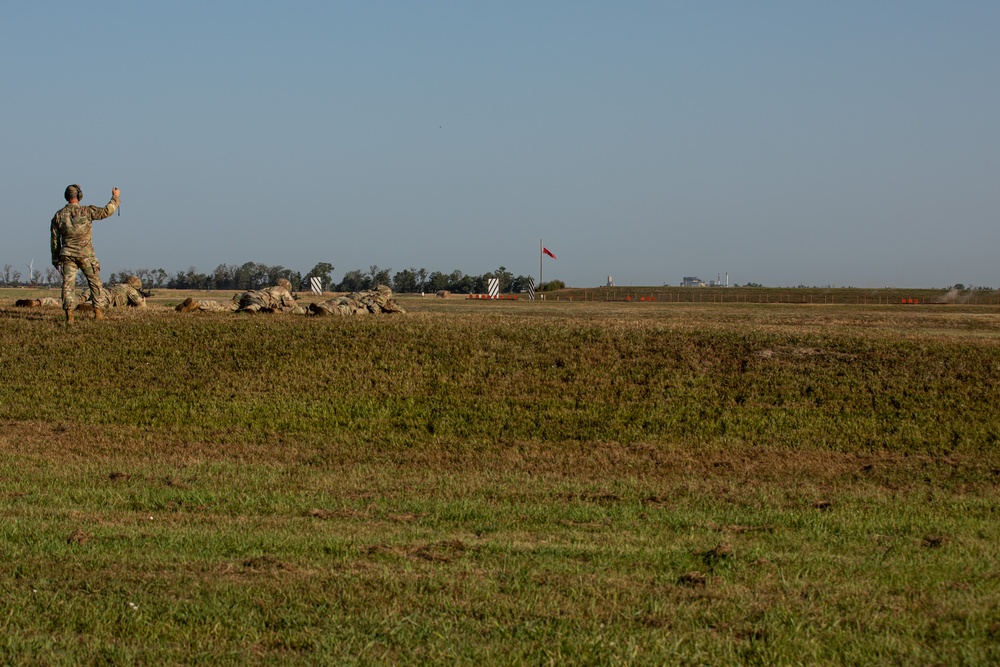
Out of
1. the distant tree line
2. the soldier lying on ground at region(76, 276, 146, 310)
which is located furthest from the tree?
the soldier lying on ground at region(76, 276, 146, 310)

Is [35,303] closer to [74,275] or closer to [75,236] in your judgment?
[74,275]

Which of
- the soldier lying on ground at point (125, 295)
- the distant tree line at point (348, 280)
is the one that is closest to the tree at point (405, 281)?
the distant tree line at point (348, 280)

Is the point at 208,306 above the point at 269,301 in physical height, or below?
below

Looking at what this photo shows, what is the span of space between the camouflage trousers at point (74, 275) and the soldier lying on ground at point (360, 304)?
5.06m

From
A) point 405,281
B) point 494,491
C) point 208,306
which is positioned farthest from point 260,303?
point 405,281

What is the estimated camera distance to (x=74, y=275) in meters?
20.7

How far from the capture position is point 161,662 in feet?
18.3

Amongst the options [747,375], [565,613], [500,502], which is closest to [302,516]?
[500,502]

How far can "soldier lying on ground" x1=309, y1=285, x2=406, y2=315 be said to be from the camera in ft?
78.6

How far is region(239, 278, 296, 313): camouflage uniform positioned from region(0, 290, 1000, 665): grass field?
7.79 feet

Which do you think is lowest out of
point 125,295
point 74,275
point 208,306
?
point 208,306

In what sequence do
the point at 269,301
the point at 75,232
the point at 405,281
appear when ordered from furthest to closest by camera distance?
the point at 405,281
the point at 269,301
the point at 75,232

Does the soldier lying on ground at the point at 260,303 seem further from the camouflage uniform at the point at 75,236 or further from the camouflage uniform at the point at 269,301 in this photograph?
the camouflage uniform at the point at 75,236

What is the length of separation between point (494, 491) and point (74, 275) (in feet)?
42.8
